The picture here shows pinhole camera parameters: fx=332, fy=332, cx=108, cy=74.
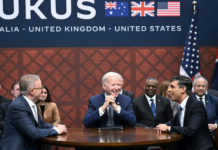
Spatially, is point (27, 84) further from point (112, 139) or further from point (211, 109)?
point (211, 109)

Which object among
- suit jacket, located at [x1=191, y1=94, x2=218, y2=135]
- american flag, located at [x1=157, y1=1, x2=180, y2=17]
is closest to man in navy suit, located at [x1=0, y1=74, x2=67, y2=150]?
suit jacket, located at [x1=191, y1=94, x2=218, y2=135]

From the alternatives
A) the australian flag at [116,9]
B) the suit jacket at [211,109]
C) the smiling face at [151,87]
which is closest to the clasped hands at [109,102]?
the smiling face at [151,87]

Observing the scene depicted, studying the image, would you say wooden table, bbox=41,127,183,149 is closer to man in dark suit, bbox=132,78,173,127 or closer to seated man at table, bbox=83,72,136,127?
seated man at table, bbox=83,72,136,127

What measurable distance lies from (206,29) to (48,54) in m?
3.20

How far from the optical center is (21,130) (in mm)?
3137

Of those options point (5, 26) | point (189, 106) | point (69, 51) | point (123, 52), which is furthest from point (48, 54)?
point (189, 106)

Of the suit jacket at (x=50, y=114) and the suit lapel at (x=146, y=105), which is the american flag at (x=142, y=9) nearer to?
the suit lapel at (x=146, y=105)

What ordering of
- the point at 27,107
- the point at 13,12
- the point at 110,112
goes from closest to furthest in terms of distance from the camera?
1. the point at 27,107
2. the point at 110,112
3. the point at 13,12

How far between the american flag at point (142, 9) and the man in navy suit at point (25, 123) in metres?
3.77

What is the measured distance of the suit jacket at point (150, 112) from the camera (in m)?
5.00

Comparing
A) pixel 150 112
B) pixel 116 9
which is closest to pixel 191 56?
pixel 116 9

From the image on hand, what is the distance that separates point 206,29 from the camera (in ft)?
21.9

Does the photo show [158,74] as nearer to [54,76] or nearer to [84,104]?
[84,104]

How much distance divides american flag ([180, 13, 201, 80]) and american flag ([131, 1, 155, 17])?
845 mm
